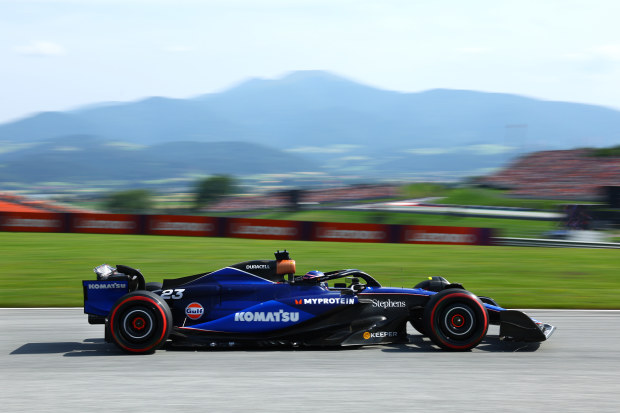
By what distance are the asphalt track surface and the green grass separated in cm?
397

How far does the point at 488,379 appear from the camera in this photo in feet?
19.0

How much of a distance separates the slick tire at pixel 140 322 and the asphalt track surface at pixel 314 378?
153mm

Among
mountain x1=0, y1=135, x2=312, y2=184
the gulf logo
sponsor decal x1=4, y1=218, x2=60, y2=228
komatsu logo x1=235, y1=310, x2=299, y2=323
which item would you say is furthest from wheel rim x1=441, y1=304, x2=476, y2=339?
mountain x1=0, y1=135, x2=312, y2=184

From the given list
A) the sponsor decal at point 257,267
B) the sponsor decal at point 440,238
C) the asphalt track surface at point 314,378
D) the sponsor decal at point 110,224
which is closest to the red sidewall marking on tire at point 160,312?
the asphalt track surface at point 314,378

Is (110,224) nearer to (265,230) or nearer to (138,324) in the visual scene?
(265,230)

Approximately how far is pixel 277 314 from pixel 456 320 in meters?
1.78

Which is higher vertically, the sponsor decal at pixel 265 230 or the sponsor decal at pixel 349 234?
the sponsor decal at pixel 265 230

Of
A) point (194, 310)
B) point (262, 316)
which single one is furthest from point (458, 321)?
point (194, 310)

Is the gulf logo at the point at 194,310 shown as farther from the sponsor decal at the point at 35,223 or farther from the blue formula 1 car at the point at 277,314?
the sponsor decal at the point at 35,223

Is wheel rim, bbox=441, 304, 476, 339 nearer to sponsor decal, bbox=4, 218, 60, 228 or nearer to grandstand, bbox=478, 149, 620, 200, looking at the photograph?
sponsor decal, bbox=4, 218, 60, 228

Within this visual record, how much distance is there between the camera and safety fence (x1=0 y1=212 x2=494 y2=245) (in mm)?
22016

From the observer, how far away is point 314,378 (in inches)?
228

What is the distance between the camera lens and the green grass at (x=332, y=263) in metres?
12.0

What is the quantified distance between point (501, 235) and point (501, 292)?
1044 centimetres
